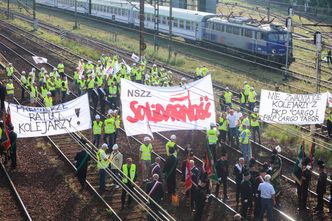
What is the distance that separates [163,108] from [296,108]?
505cm

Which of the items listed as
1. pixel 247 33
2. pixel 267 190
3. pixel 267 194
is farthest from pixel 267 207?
pixel 247 33

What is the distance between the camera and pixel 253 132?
850 inches

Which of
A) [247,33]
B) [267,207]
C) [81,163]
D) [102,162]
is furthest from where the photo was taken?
[247,33]

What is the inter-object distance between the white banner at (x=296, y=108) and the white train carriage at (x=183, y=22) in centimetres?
2708

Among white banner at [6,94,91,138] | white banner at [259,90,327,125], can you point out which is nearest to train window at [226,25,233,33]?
white banner at [259,90,327,125]

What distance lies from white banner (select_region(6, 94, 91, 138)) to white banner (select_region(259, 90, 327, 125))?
6.82 meters

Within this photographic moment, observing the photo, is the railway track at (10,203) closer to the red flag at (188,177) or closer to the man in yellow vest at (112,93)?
the red flag at (188,177)

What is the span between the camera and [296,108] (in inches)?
736

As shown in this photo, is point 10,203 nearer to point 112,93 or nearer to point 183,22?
point 112,93

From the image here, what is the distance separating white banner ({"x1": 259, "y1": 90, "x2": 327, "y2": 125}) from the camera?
18.6 m

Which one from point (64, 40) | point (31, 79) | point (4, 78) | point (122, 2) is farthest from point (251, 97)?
point (122, 2)

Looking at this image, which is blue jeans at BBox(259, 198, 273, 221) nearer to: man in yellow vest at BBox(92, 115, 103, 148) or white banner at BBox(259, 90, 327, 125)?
white banner at BBox(259, 90, 327, 125)

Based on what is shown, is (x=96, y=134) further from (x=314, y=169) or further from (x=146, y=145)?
(x=314, y=169)

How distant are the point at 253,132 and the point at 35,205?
9.53 m
